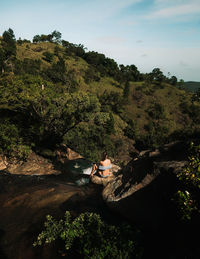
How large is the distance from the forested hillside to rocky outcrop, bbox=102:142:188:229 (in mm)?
2154

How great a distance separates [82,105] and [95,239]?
12563mm

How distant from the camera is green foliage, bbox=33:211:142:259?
4168 mm

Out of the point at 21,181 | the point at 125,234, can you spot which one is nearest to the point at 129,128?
the point at 21,181

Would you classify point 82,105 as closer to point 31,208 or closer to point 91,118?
point 91,118

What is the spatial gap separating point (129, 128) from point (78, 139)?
33.4 metres

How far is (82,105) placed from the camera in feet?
52.1

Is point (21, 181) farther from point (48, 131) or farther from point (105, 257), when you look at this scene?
point (48, 131)

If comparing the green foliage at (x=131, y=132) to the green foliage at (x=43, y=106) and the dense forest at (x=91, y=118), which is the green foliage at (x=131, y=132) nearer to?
the dense forest at (x=91, y=118)

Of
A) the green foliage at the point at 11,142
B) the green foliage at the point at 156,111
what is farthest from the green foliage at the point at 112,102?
the green foliage at the point at 11,142

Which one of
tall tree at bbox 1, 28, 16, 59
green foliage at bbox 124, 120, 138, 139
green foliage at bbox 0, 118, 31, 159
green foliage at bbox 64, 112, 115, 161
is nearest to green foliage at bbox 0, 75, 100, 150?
green foliage at bbox 64, 112, 115, 161

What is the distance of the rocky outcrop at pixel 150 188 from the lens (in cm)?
545

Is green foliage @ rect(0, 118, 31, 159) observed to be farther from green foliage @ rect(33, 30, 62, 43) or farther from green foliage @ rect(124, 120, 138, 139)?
green foliage @ rect(33, 30, 62, 43)

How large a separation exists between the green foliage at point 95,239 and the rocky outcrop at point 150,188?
1015mm

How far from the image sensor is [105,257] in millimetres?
4113
